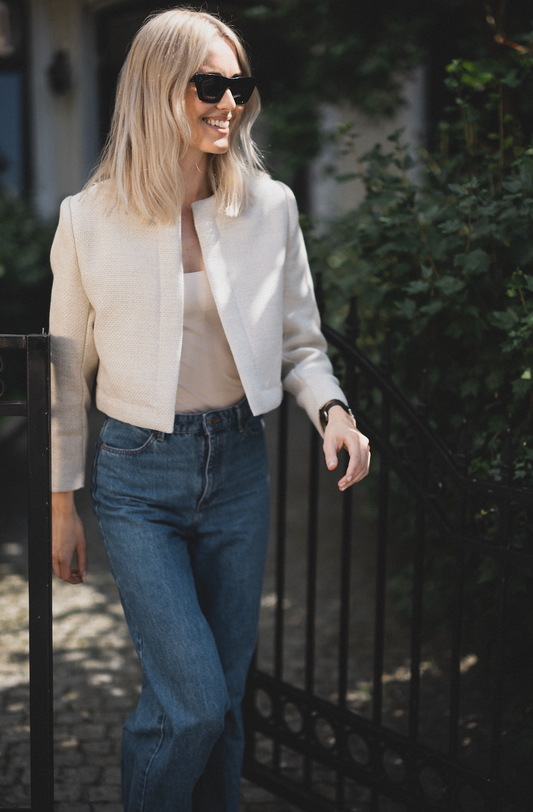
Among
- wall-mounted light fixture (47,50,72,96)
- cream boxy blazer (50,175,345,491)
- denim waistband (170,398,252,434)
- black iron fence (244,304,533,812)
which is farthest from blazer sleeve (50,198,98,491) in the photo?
wall-mounted light fixture (47,50,72,96)

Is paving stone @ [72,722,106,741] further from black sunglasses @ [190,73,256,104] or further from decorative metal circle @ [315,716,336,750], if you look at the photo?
black sunglasses @ [190,73,256,104]

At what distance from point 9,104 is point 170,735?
8.73 meters

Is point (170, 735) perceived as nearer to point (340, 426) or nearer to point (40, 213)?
point (340, 426)

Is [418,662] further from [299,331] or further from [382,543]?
[299,331]

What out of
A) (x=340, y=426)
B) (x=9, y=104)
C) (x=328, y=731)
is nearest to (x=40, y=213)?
(x=9, y=104)

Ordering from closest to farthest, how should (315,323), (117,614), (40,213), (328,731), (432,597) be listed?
1. (315,323)
2. (432,597)
3. (328,731)
4. (117,614)
5. (40,213)

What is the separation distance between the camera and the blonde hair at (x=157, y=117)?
1.79m

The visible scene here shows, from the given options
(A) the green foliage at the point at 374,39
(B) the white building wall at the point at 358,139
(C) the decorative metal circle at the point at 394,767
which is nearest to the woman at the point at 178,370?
(C) the decorative metal circle at the point at 394,767

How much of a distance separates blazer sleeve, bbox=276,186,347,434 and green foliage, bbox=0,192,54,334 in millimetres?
4533

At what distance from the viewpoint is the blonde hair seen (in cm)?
179

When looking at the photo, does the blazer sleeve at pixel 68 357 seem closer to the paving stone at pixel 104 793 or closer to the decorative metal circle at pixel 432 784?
the paving stone at pixel 104 793

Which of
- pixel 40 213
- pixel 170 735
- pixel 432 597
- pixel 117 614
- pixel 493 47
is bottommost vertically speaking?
pixel 117 614

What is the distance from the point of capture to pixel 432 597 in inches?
109

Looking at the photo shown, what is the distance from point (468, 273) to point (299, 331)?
2.04 feet
